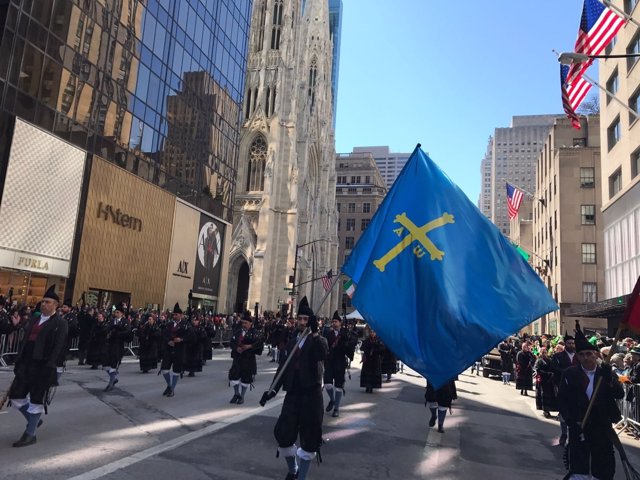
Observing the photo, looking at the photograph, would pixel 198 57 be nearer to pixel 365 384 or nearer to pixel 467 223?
pixel 365 384

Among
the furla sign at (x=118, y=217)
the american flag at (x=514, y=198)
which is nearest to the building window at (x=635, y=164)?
the american flag at (x=514, y=198)

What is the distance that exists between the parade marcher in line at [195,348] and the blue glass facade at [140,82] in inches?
472

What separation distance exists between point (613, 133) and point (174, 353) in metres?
29.5

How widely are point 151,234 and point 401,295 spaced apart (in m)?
26.0

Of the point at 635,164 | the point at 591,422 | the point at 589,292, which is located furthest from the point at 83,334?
the point at 589,292

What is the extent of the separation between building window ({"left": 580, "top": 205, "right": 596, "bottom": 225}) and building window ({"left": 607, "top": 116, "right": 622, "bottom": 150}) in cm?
1421

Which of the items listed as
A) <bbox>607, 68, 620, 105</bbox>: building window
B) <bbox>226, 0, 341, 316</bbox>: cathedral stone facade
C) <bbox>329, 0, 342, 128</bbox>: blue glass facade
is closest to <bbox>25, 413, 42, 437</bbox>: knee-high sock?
<bbox>607, 68, 620, 105</bbox>: building window

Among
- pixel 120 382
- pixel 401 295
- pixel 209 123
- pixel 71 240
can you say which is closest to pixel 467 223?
pixel 401 295

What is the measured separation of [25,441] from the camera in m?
6.69

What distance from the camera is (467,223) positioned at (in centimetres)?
657

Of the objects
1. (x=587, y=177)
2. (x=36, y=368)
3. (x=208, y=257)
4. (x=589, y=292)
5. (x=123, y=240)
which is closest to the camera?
(x=36, y=368)

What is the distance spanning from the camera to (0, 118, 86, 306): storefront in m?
20.0

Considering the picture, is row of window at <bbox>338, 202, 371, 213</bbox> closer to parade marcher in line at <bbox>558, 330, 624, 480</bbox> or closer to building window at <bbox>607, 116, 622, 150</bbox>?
building window at <bbox>607, 116, 622, 150</bbox>

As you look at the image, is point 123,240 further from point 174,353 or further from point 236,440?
point 236,440
